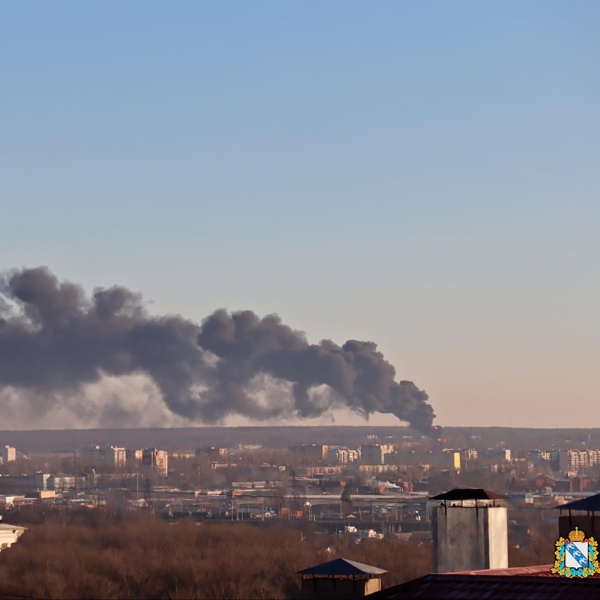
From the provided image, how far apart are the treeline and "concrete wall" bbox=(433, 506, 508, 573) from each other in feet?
154

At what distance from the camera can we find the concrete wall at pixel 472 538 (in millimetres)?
22672

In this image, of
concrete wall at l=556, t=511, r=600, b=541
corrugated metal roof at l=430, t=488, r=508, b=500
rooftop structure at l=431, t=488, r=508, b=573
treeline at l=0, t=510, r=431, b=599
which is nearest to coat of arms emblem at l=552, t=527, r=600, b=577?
concrete wall at l=556, t=511, r=600, b=541

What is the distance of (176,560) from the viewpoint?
8562 cm

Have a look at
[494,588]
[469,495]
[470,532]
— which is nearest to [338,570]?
[469,495]

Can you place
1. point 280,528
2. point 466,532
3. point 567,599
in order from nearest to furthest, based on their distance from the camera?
point 567,599 < point 466,532 < point 280,528

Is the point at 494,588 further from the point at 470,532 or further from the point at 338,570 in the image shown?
the point at 338,570

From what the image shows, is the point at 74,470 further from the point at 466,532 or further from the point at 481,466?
the point at 466,532

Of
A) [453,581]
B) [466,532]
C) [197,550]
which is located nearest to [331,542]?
[197,550]

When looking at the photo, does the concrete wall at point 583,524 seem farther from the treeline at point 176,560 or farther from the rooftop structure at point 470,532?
the treeline at point 176,560

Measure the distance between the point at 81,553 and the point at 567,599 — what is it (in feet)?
248

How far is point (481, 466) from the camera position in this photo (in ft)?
636

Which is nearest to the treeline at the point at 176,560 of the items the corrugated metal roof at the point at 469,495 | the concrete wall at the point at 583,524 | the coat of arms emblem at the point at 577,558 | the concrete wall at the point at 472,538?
the corrugated metal roof at the point at 469,495

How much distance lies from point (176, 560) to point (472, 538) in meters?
64.1

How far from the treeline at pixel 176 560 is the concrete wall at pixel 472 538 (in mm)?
47086
